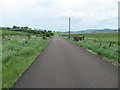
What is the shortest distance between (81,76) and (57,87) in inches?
67.6

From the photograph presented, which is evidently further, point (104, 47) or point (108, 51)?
point (104, 47)

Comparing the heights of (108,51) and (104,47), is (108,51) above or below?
below

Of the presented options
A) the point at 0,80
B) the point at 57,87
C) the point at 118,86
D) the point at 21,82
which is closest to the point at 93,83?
the point at 118,86

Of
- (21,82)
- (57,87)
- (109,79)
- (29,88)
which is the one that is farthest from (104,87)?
(21,82)

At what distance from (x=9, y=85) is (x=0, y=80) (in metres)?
0.80

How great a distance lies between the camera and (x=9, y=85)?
5.60 meters

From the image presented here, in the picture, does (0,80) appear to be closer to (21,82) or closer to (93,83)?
(21,82)

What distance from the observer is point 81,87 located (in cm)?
532

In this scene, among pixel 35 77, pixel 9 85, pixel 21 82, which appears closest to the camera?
pixel 9 85

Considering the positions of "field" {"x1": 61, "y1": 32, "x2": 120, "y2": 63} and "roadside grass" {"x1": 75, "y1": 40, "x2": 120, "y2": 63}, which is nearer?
"roadside grass" {"x1": 75, "y1": 40, "x2": 120, "y2": 63}

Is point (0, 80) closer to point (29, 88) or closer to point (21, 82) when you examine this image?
point (21, 82)

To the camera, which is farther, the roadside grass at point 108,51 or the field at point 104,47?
the field at point 104,47

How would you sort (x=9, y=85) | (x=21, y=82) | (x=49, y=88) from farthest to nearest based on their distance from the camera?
(x=21, y=82)
(x=9, y=85)
(x=49, y=88)

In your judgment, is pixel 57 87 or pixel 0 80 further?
pixel 0 80
